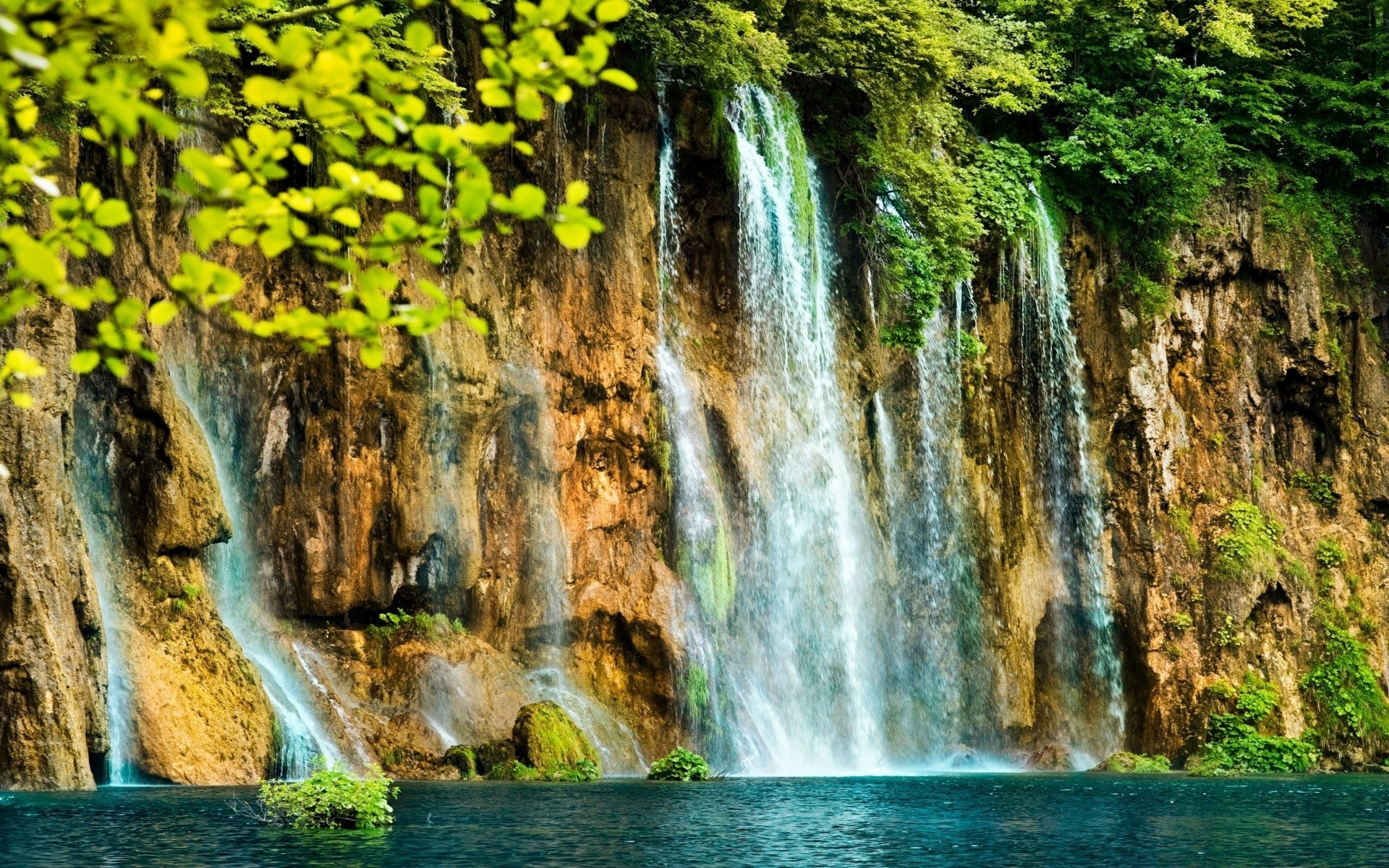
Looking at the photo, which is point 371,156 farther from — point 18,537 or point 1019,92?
point 1019,92

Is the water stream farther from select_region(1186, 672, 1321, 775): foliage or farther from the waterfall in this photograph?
select_region(1186, 672, 1321, 775): foliage

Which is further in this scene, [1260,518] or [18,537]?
[1260,518]

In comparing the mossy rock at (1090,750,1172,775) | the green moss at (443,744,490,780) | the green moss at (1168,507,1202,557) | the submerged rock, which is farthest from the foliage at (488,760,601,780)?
the green moss at (1168,507,1202,557)

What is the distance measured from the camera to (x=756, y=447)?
26141 mm

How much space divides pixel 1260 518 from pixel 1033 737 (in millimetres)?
6674

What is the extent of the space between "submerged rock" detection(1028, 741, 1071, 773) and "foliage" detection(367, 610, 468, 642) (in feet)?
37.7

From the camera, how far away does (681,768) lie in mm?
20250

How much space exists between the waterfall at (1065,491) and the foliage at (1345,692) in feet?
12.8

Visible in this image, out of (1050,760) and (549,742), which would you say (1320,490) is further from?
(549,742)

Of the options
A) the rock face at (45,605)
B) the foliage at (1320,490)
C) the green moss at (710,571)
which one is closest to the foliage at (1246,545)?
the foliage at (1320,490)

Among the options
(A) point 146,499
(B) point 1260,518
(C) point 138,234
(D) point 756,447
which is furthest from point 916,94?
(C) point 138,234

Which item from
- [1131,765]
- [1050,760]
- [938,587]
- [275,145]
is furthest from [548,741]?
[275,145]

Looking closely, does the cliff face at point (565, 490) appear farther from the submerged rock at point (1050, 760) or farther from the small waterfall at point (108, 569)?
the submerged rock at point (1050, 760)

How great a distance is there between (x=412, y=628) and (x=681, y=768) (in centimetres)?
500
